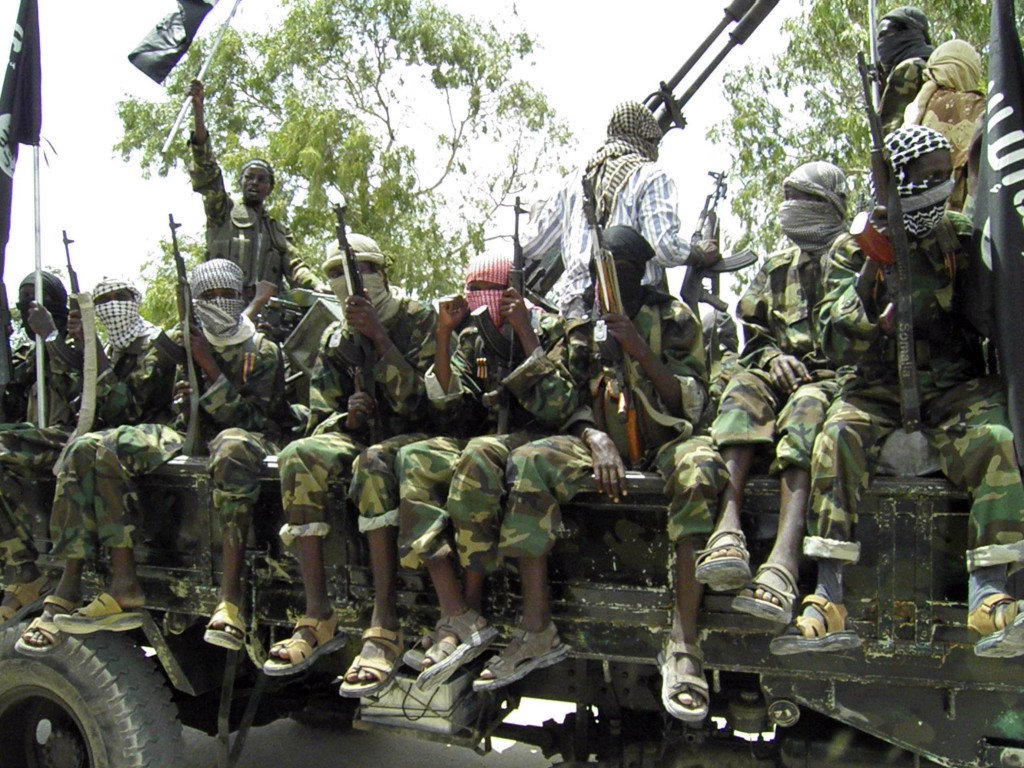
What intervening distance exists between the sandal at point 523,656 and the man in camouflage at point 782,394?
0.58 m

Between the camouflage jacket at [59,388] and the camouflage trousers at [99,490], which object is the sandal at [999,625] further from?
the camouflage jacket at [59,388]

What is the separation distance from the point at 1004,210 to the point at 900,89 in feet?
6.58

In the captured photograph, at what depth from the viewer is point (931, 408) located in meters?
3.34

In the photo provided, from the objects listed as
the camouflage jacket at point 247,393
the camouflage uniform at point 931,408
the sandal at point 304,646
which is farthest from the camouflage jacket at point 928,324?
the camouflage jacket at point 247,393

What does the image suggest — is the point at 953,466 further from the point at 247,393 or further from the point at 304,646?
the point at 247,393

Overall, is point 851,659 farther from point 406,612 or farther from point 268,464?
point 268,464

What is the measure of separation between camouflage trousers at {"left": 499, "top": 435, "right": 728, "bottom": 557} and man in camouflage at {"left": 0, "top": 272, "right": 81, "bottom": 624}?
229 centimetres

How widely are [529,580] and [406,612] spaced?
535 millimetres

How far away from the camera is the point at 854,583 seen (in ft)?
10.2

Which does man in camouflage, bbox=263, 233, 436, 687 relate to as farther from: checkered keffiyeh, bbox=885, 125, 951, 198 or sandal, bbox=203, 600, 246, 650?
checkered keffiyeh, bbox=885, 125, 951, 198

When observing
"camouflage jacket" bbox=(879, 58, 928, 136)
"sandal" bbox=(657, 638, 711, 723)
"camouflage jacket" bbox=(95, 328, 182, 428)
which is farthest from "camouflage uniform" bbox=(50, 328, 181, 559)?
"camouflage jacket" bbox=(879, 58, 928, 136)

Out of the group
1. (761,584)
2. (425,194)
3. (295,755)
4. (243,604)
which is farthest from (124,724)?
(425,194)

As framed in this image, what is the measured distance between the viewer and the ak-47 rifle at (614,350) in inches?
146

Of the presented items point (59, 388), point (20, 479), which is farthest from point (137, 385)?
point (20, 479)
